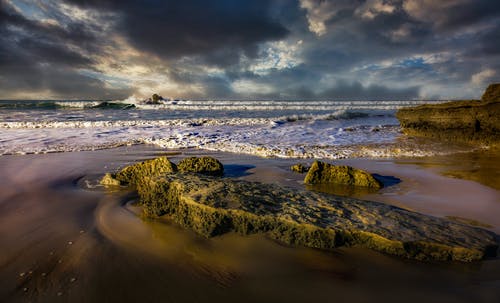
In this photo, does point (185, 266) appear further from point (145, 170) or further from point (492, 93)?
point (492, 93)

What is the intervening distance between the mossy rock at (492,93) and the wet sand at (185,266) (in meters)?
6.41

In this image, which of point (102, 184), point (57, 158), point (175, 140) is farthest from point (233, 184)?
point (175, 140)

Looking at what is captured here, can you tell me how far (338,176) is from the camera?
12.0 ft

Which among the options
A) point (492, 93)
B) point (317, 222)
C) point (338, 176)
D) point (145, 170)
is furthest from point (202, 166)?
point (492, 93)

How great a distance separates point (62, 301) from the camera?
1.57m

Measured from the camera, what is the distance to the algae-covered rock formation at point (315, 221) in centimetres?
188

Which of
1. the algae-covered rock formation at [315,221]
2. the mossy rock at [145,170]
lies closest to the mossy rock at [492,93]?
the algae-covered rock formation at [315,221]

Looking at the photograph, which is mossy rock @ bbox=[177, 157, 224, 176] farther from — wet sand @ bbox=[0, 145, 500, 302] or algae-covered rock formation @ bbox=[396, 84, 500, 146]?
algae-covered rock formation @ bbox=[396, 84, 500, 146]

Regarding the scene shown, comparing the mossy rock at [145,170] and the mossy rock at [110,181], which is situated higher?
the mossy rock at [145,170]

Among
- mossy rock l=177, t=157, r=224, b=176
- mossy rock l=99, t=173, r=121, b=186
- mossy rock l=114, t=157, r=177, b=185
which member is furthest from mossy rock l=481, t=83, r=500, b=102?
mossy rock l=99, t=173, r=121, b=186

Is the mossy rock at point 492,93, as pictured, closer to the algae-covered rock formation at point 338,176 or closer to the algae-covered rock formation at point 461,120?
the algae-covered rock formation at point 461,120

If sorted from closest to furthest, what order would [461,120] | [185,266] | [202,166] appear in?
[185,266], [202,166], [461,120]

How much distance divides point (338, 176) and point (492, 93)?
717cm

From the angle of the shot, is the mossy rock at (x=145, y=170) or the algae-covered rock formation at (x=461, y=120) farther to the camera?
the algae-covered rock formation at (x=461, y=120)
